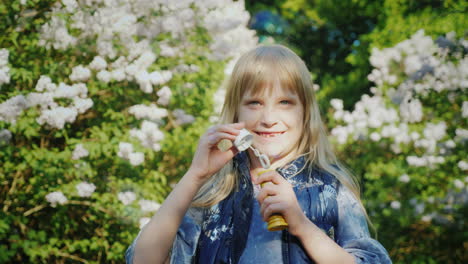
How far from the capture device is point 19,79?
11.7 ft

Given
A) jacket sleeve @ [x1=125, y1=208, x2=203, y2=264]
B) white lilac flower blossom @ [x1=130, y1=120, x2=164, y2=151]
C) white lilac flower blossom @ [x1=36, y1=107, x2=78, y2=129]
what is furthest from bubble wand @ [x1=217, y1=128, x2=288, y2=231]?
white lilac flower blossom @ [x1=130, y1=120, x2=164, y2=151]

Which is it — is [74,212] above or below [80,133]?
below

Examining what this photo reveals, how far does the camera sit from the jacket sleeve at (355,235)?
1447mm

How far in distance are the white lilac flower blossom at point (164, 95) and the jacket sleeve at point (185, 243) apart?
97.7 inches

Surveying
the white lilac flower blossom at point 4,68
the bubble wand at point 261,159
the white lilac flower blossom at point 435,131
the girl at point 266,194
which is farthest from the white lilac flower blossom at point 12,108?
the white lilac flower blossom at point 435,131

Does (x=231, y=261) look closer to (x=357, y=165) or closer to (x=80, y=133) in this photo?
(x=80, y=133)

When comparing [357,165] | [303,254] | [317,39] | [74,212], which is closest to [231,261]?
[303,254]

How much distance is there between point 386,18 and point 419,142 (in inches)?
172

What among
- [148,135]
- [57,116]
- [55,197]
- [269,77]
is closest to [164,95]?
[148,135]

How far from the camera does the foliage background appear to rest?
3.68 m

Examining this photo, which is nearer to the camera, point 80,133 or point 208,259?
point 208,259

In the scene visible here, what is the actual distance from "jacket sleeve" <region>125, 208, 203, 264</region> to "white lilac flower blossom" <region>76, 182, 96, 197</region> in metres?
2.15

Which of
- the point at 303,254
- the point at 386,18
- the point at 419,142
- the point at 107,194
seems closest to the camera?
the point at 303,254

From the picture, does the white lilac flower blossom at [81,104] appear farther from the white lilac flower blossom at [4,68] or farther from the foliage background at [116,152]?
the white lilac flower blossom at [4,68]
